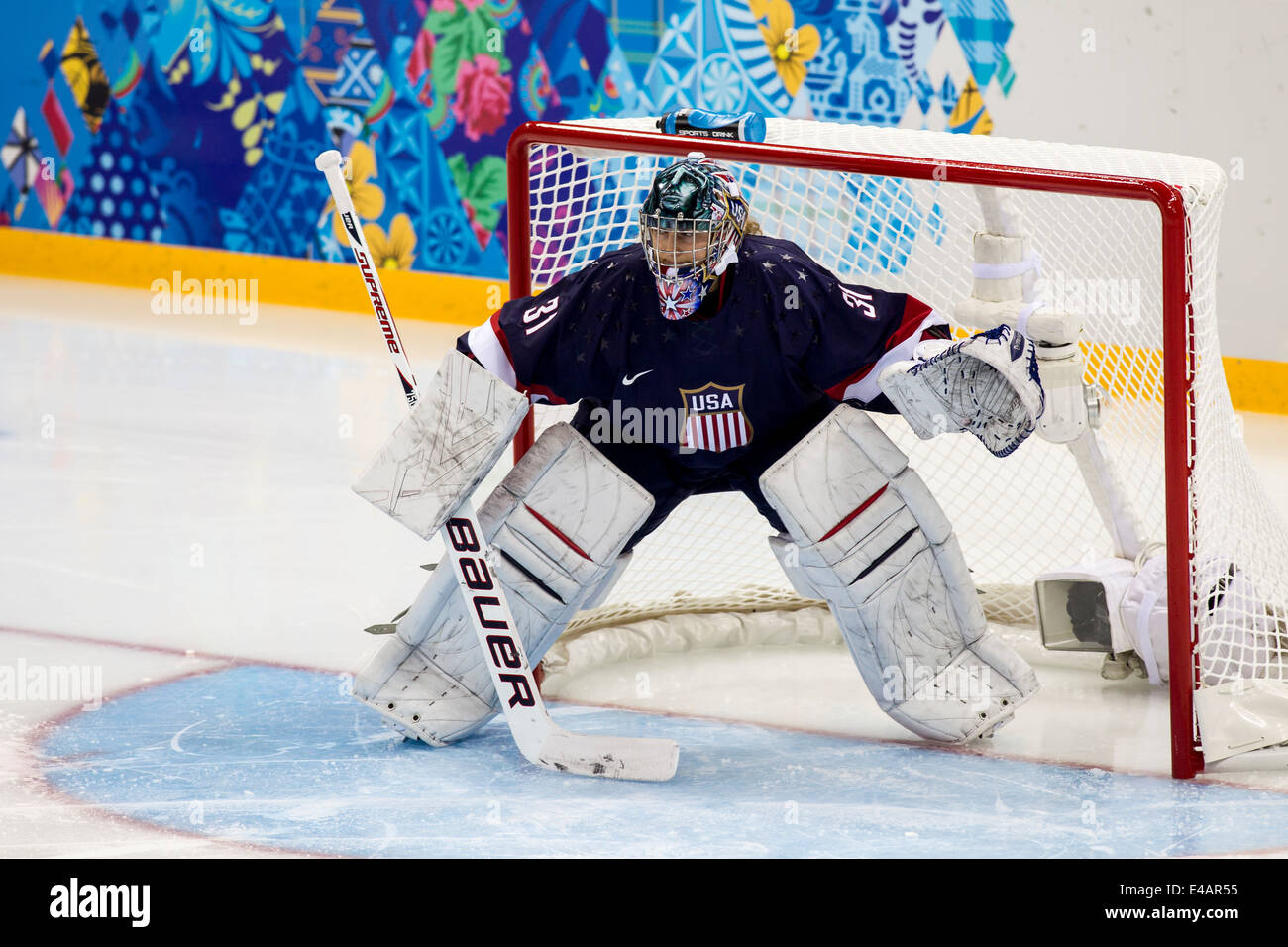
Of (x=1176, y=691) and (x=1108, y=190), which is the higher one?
(x=1108, y=190)

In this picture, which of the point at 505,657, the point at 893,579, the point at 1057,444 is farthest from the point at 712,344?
the point at 1057,444

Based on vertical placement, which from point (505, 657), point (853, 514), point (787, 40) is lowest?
point (505, 657)

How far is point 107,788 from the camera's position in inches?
129

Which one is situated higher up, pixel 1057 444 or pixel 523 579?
pixel 1057 444

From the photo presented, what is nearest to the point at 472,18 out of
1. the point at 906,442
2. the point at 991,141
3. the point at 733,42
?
the point at 733,42

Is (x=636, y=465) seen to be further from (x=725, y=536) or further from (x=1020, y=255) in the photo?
(x=725, y=536)

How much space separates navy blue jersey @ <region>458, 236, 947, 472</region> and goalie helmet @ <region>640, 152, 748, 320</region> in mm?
74

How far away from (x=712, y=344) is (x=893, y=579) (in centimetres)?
52

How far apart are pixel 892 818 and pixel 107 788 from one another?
4.29 feet

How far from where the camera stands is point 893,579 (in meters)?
3.43

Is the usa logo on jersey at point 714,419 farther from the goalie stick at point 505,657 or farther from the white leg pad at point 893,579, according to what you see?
the goalie stick at point 505,657

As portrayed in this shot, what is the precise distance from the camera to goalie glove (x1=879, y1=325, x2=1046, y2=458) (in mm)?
3094

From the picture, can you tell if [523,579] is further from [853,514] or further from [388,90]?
[388,90]

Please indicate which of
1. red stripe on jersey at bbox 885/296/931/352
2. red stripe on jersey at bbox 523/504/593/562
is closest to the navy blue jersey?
red stripe on jersey at bbox 885/296/931/352
